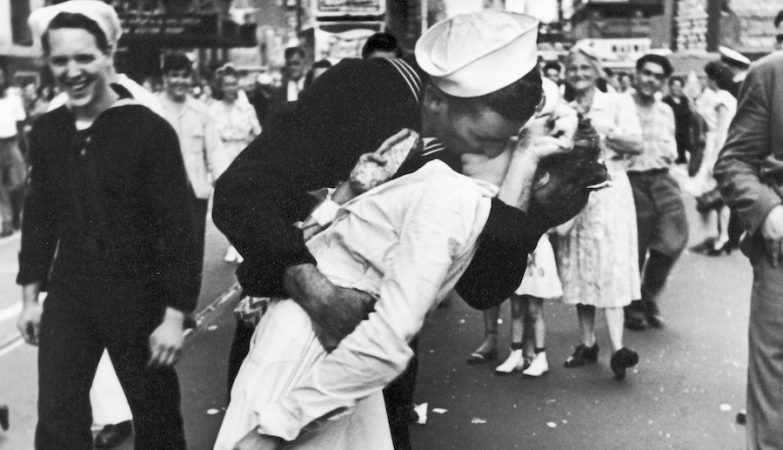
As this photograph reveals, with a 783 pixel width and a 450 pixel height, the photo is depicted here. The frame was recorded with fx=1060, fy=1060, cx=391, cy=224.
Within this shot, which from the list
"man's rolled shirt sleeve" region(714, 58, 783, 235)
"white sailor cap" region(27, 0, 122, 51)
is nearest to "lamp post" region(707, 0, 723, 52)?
"man's rolled shirt sleeve" region(714, 58, 783, 235)

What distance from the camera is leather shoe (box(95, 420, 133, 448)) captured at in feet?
18.0

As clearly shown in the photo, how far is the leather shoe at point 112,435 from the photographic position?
549cm

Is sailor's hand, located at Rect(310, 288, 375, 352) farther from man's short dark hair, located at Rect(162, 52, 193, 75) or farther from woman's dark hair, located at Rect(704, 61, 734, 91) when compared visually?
woman's dark hair, located at Rect(704, 61, 734, 91)

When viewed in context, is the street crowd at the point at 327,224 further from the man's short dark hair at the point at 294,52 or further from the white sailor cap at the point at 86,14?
the man's short dark hair at the point at 294,52

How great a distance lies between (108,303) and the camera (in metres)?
3.64

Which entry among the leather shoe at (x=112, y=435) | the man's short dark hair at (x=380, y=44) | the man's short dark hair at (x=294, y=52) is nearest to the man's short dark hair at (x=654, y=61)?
the man's short dark hair at (x=380, y=44)

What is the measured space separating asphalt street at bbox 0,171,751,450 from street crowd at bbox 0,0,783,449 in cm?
37

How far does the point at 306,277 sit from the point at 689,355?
578 centimetres

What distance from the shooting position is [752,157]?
159 inches

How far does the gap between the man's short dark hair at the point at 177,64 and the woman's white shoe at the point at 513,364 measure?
14.2 feet

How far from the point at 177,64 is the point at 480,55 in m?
7.81

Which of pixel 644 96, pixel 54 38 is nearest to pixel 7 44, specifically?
pixel 644 96

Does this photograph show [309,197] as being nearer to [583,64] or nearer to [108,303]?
[108,303]

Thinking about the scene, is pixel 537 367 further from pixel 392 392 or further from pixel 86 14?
pixel 86 14
